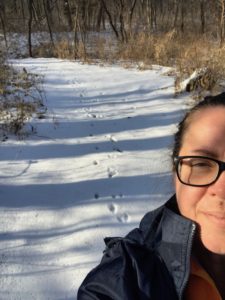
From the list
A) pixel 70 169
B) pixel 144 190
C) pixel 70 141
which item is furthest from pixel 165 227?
pixel 70 141

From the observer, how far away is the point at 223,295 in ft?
3.31

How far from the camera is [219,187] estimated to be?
868 millimetres

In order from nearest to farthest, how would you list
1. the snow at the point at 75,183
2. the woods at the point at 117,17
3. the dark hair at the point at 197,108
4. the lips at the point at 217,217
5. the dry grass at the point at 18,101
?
the lips at the point at 217,217 → the dark hair at the point at 197,108 → the snow at the point at 75,183 → the dry grass at the point at 18,101 → the woods at the point at 117,17

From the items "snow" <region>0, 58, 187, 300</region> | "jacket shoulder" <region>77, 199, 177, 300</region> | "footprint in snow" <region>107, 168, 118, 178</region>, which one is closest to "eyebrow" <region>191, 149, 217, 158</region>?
"jacket shoulder" <region>77, 199, 177, 300</region>

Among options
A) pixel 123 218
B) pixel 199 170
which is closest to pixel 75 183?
pixel 123 218

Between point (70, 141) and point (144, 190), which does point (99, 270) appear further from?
point (70, 141)

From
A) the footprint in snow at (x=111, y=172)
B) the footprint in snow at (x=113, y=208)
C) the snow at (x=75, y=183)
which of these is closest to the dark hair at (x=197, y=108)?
the snow at (x=75, y=183)

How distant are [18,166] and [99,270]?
2765mm

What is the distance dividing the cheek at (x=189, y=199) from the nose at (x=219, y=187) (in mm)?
23

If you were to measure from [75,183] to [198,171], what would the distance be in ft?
8.25

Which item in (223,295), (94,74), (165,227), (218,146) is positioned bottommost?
(94,74)

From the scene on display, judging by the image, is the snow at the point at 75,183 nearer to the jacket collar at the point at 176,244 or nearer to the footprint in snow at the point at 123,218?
the footprint in snow at the point at 123,218

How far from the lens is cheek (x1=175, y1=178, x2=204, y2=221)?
2.91 ft

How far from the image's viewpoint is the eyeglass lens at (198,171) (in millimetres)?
893
